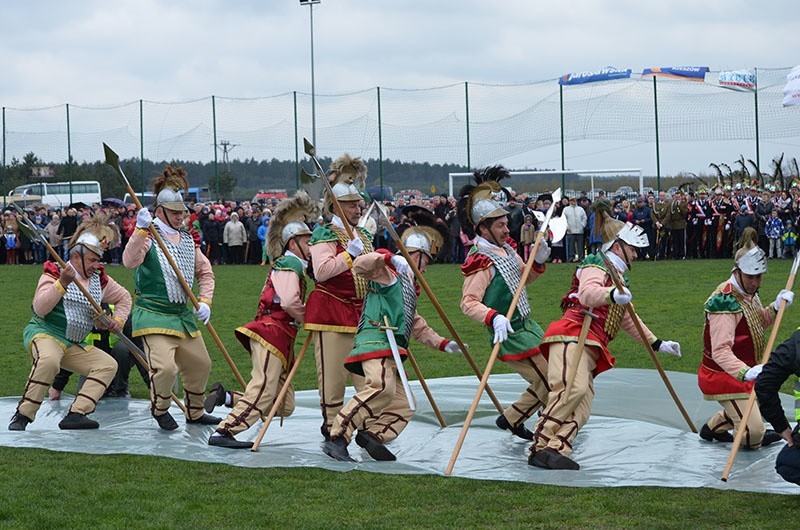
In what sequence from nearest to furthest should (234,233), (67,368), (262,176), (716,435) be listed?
(716,435) < (67,368) < (234,233) < (262,176)

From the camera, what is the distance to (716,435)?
768cm

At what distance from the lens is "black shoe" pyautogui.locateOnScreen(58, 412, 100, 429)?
8414 mm

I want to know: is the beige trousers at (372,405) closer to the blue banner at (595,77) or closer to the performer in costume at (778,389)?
the performer in costume at (778,389)

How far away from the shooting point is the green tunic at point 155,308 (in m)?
8.12

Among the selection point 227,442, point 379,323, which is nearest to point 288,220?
point 379,323

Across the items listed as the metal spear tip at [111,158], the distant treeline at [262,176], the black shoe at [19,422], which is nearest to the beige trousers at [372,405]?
the metal spear tip at [111,158]

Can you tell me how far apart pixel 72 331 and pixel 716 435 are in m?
4.84

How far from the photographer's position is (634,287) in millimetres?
18578

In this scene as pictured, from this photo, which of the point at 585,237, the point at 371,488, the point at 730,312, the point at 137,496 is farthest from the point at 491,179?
the point at 585,237

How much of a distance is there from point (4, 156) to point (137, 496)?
2913cm

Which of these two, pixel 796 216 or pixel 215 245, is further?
pixel 215 245

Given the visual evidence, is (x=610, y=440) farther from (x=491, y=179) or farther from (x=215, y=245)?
(x=215, y=245)

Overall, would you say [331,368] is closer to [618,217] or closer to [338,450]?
[338,450]

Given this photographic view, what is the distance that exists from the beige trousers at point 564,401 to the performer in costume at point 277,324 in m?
1.85
